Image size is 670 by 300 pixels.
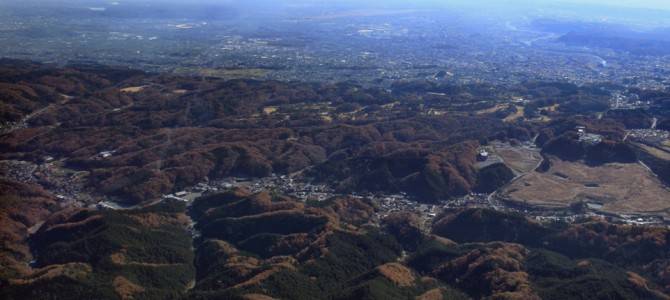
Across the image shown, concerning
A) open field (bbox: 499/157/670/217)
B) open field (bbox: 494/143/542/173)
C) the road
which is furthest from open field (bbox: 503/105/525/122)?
the road

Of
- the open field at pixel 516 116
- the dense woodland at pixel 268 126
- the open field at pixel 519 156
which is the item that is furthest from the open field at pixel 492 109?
the open field at pixel 519 156

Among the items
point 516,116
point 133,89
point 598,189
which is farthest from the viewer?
point 133,89

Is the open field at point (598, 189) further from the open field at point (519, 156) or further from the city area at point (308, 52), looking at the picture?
the city area at point (308, 52)

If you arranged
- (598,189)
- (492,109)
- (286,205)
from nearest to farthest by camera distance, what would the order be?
(286,205) → (598,189) → (492,109)

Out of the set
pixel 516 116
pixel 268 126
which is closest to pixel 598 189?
pixel 516 116

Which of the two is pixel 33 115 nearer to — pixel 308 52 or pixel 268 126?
pixel 268 126

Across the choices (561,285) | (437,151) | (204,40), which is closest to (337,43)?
(204,40)
